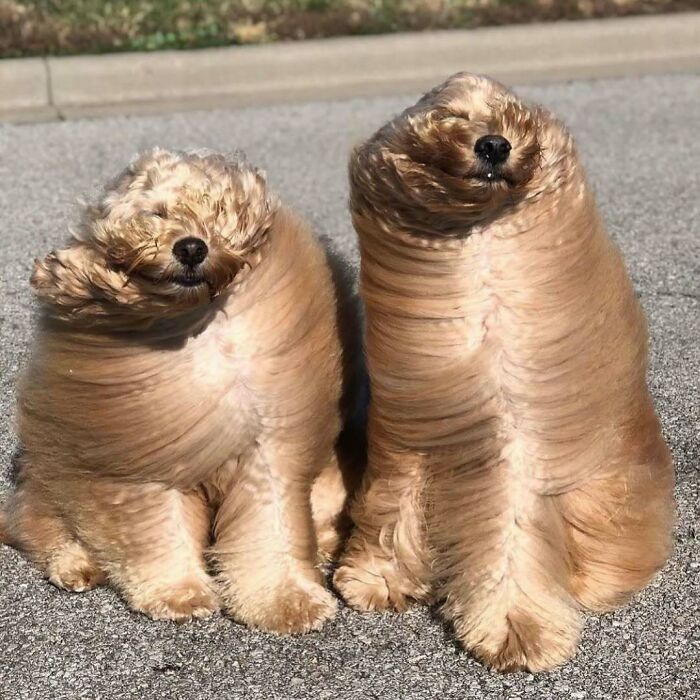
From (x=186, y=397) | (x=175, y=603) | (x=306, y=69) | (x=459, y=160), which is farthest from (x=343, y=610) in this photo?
(x=306, y=69)

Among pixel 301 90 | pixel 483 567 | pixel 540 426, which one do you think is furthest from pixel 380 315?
pixel 301 90

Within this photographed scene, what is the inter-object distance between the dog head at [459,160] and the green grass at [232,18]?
Answer: 217 inches

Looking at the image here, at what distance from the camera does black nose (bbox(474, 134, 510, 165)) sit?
262cm

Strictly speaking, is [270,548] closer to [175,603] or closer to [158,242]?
[175,603]

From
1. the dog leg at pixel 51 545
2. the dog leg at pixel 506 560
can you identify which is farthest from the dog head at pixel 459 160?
the dog leg at pixel 51 545

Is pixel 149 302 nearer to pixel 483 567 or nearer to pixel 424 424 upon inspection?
pixel 424 424

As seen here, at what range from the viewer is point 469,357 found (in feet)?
9.47

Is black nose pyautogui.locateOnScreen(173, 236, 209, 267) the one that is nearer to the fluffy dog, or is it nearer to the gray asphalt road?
the fluffy dog

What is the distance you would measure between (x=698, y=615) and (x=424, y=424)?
0.91 meters

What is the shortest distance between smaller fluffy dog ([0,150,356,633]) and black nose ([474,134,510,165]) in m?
0.58

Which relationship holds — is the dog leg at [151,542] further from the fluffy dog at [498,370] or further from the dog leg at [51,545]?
the fluffy dog at [498,370]

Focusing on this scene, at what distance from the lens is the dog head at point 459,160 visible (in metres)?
2.64

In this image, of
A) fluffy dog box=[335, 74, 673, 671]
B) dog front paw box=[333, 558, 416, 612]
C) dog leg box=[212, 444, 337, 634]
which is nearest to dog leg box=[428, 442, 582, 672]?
fluffy dog box=[335, 74, 673, 671]

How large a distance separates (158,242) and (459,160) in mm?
679
